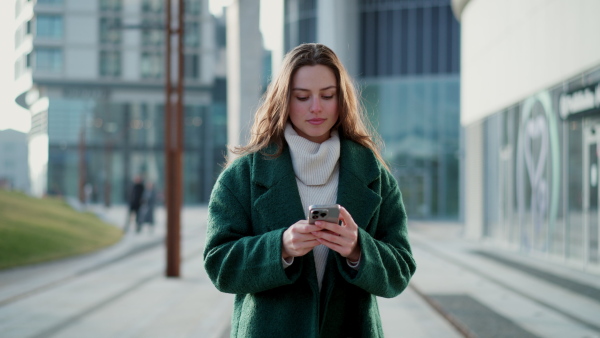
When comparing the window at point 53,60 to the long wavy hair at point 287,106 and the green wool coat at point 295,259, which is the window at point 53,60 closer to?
the long wavy hair at point 287,106

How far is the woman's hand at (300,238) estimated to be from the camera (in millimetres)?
1948

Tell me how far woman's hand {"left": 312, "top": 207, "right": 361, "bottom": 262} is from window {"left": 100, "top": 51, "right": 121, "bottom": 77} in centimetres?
5324

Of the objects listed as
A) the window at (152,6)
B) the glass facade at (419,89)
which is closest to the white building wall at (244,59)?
the glass facade at (419,89)

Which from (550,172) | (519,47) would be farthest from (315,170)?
(519,47)

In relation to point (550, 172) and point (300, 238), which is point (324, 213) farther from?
point (550, 172)

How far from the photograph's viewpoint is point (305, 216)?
88.4 inches

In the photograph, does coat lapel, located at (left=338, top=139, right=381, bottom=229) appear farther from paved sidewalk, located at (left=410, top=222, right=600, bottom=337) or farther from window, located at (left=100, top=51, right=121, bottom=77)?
window, located at (left=100, top=51, right=121, bottom=77)

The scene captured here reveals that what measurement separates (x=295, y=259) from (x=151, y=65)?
54.0m

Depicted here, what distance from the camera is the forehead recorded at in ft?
7.52

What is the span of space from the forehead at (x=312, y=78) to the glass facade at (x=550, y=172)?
11.0 meters

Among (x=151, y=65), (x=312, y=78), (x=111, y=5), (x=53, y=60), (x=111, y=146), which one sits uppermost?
(x=111, y=5)

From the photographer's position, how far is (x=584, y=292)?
33.2ft

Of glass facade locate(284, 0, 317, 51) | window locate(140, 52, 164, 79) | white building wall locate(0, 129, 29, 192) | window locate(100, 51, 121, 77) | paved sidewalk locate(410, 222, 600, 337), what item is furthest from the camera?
window locate(140, 52, 164, 79)

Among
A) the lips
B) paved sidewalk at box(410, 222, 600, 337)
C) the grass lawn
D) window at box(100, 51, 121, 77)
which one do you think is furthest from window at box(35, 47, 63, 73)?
the lips
